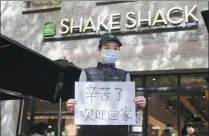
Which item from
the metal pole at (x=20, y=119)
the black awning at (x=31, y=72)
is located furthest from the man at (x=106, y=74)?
the metal pole at (x=20, y=119)

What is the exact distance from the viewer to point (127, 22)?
32.5 feet

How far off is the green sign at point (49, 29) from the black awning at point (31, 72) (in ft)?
10.9

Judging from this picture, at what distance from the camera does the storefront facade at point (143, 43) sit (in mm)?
9156

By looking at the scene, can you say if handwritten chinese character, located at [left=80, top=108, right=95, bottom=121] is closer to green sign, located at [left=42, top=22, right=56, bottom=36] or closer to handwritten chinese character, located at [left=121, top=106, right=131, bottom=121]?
handwritten chinese character, located at [left=121, top=106, right=131, bottom=121]

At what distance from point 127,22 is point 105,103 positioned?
650 centimetres

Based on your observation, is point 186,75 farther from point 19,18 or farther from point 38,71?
point 19,18

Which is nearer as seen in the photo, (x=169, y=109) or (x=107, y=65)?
(x=107, y=65)

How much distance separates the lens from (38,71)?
6.79 meters

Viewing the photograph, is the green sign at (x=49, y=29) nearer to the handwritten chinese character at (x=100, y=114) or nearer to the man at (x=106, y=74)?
the man at (x=106, y=74)

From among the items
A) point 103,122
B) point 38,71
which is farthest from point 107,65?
point 38,71

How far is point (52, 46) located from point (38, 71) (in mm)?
3790

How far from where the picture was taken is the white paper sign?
139 inches

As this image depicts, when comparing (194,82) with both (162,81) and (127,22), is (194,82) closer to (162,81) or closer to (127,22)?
(162,81)

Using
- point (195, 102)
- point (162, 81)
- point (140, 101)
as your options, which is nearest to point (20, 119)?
point (162, 81)
